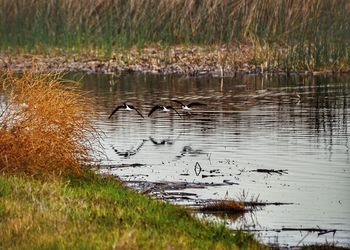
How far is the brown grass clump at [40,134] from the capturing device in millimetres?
16922

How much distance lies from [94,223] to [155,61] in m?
30.0

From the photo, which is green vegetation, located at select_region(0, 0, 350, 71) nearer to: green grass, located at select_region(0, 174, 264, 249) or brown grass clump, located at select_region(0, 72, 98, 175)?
brown grass clump, located at select_region(0, 72, 98, 175)

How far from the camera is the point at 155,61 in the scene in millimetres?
42000

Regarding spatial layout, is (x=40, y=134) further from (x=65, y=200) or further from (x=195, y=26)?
(x=195, y=26)

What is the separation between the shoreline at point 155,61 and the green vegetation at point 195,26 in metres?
0.27

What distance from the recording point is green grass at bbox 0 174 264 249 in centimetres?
1109

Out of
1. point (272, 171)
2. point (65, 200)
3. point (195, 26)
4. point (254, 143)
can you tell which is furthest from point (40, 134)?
point (195, 26)

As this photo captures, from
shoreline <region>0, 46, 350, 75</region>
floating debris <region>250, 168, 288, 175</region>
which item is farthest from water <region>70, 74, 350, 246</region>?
shoreline <region>0, 46, 350, 75</region>

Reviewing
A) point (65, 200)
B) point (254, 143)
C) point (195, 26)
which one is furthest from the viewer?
point (195, 26)

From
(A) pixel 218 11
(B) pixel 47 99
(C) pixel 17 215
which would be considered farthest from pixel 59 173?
(A) pixel 218 11

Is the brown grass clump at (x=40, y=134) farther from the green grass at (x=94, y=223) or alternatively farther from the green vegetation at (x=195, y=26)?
the green vegetation at (x=195, y=26)

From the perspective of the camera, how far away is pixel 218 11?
41594mm

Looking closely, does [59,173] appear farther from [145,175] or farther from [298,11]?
[298,11]

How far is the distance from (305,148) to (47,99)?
6569mm
